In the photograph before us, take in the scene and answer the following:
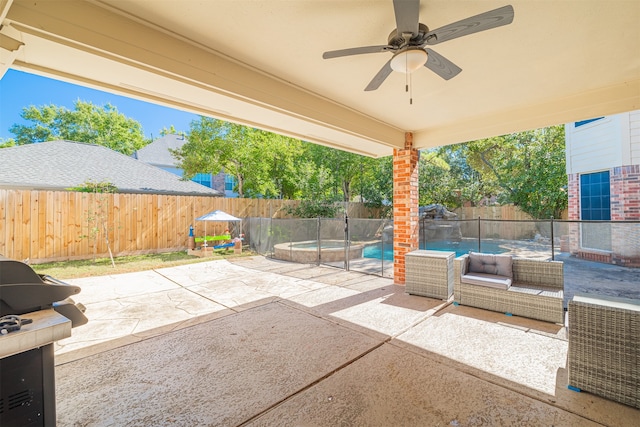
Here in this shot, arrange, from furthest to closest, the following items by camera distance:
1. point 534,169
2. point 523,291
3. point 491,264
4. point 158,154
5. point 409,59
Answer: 1. point 158,154
2. point 534,169
3. point 491,264
4. point 523,291
5. point 409,59

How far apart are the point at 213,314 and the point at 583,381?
3.96 metres

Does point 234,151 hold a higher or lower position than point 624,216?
higher

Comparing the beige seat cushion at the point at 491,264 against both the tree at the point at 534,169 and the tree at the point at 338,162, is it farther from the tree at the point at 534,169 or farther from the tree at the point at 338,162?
the tree at the point at 338,162

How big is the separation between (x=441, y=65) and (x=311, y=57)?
1.25 metres

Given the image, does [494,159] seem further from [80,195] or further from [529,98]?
[80,195]

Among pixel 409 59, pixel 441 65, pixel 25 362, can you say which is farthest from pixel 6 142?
pixel 441 65

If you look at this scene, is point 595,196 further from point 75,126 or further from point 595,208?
point 75,126

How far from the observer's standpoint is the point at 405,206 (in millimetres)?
5246

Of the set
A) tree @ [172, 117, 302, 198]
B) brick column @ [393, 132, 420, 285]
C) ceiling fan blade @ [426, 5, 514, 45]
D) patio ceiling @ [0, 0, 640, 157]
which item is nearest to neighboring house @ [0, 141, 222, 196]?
tree @ [172, 117, 302, 198]

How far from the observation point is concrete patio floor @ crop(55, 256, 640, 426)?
6.44ft

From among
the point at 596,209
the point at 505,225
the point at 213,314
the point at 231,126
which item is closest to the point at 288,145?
the point at 231,126

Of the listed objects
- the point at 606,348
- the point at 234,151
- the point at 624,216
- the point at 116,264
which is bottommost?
the point at 116,264

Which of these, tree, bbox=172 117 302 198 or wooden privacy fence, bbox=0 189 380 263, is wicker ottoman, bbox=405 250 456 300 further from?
tree, bbox=172 117 302 198

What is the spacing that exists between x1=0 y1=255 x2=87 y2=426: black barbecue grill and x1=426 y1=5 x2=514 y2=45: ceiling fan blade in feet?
9.58
